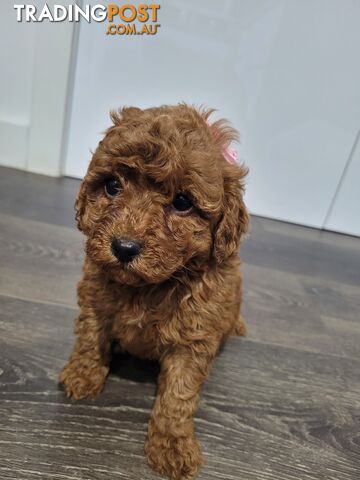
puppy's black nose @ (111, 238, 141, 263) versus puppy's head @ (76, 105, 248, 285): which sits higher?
puppy's head @ (76, 105, 248, 285)

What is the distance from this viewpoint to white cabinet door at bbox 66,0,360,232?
2.32m

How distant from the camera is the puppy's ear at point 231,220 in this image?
0.92 m

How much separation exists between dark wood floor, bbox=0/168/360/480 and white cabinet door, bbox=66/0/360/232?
2.80 ft

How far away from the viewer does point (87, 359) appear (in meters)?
1.18

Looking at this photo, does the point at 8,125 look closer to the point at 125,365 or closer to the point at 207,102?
the point at 207,102

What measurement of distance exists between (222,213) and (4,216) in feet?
4.81

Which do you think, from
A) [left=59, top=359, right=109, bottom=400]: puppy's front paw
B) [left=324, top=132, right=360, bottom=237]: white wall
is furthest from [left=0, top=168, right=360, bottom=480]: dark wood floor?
[left=324, top=132, right=360, bottom=237]: white wall

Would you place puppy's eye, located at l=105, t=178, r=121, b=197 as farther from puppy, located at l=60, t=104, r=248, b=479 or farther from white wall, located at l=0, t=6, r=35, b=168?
white wall, located at l=0, t=6, r=35, b=168

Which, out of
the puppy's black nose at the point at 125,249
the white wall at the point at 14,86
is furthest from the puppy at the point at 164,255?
A: the white wall at the point at 14,86

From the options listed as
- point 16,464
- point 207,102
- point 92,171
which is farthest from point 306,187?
point 16,464

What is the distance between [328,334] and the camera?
172cm

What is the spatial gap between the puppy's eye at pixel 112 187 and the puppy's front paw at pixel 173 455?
600 millimetres

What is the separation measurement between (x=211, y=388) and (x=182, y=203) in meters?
0.68

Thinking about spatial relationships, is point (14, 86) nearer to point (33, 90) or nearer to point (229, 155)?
point (33, 90)
